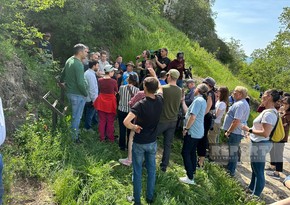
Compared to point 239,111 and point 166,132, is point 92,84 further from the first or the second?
point 239,111

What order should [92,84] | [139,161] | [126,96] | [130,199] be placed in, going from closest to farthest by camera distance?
[139,161] < [130,199] < [126,96] < [92,84]

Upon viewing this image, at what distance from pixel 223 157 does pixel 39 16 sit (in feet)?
20.7

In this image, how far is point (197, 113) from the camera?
15.1 feet

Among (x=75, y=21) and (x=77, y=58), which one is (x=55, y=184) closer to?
(x=77, y=58)

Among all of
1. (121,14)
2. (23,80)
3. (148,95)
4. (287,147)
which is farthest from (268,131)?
(121,14)

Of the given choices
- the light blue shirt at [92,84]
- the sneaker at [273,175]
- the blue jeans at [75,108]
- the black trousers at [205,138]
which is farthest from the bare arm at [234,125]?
the blue jeans at [75,108]

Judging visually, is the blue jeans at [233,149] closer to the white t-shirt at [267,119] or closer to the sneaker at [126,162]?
the white t-shirt at [267,119]

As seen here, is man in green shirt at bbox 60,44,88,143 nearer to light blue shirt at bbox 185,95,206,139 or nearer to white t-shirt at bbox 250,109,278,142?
light blue shirt at bbox 185,95,206,139

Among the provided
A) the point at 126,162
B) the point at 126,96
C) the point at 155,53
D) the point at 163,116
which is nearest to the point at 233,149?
the point at 163,116

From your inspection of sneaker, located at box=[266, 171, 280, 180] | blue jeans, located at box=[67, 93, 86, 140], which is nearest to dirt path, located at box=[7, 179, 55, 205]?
blue jeans, located at box=[67, 93, 86, 140]

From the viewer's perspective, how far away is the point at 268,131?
14.3ft

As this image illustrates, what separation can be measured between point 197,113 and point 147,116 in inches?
45.5

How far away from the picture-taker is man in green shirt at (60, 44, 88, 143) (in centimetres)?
508

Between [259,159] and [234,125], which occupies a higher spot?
[234,125]
